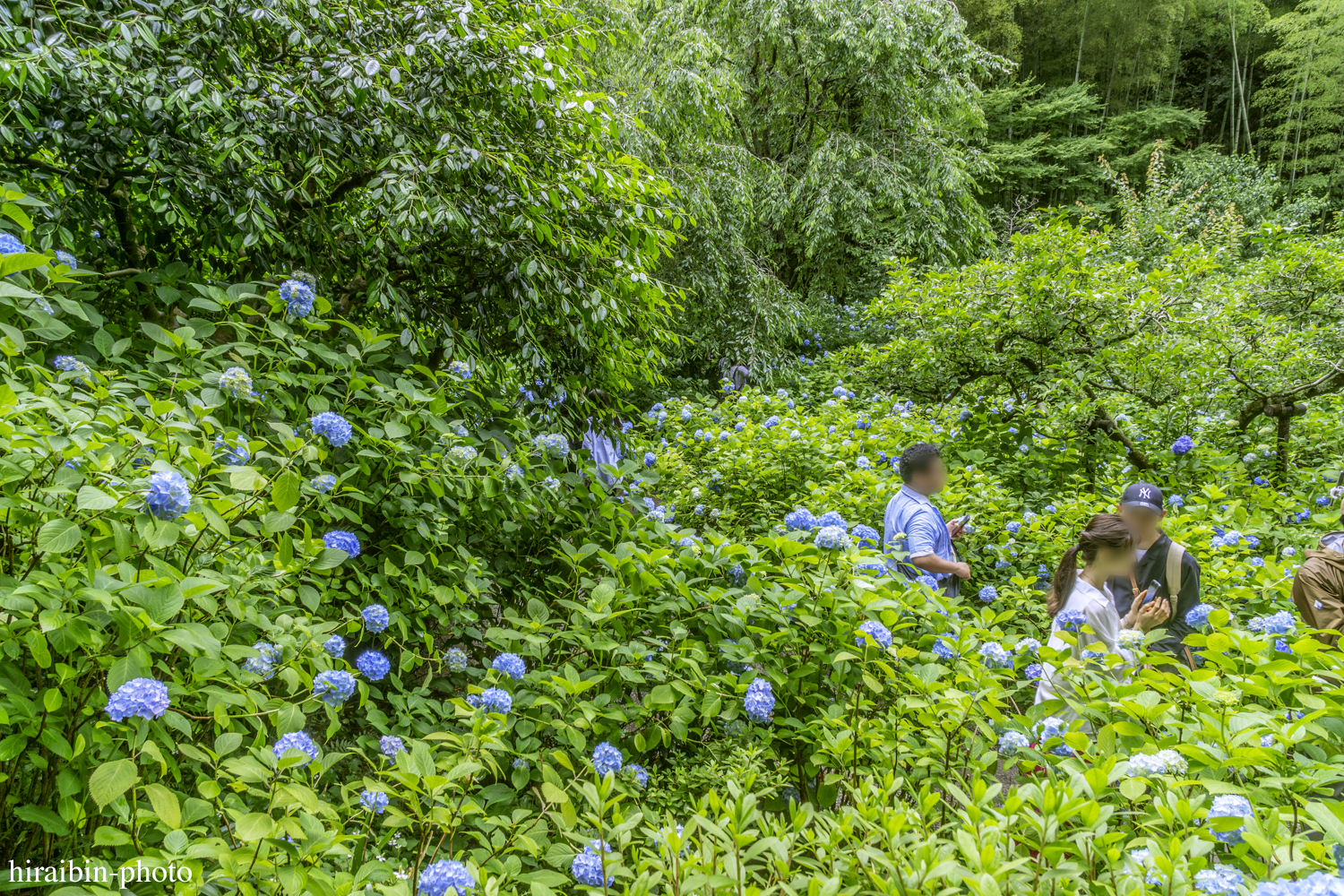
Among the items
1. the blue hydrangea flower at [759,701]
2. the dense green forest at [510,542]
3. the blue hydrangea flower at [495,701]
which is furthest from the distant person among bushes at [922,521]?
the blue hydrangea flower at [495,701]

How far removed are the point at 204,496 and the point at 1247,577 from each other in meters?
3.69

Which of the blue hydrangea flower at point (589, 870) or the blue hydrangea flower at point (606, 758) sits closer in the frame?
the blue hydrangea flower at point (589, 870)

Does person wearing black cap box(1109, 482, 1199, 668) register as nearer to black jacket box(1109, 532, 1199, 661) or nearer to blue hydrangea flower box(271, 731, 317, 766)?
black jacket box(1109, 532, 1199, 661)

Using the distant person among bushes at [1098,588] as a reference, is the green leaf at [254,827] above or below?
above

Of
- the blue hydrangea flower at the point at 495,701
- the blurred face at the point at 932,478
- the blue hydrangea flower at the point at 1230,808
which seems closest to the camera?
the blue hydrangea flower at the point at 1230,808

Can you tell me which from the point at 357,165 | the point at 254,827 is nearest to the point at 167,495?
the point at 254,827

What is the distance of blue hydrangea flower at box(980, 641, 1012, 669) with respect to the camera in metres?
1.64

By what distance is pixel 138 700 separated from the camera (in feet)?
3.06

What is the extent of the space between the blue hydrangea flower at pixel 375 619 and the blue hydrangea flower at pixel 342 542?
0.16 metres

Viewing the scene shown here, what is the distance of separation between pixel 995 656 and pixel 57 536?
1876 millimetres

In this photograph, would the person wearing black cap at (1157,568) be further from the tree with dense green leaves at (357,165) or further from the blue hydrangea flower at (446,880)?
the blue hydrangea flower at (446,880)

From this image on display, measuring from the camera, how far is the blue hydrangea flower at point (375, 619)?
1.53 m

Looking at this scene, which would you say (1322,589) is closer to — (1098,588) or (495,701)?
(1098,588)

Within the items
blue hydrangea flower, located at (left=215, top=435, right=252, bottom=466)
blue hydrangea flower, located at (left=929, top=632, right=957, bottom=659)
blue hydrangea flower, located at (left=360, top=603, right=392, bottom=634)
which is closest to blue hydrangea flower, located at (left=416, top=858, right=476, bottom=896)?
blue hydrangea flower, located at (left=360, top=603, right=392, bottom=634)
